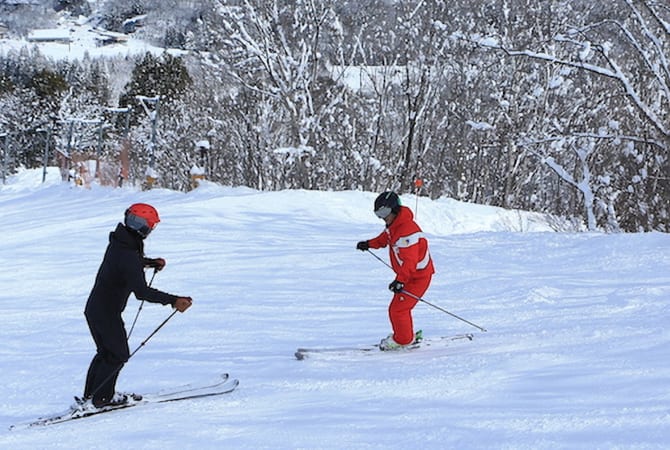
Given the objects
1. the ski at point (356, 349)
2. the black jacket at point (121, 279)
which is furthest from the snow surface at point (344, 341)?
the black jacket at point (121, 279)

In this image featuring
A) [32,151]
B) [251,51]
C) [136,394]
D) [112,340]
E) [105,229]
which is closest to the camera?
[112,340]

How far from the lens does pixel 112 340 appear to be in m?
4.87

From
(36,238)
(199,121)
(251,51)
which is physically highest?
(251,51)

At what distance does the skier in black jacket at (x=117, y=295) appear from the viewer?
15.5ft

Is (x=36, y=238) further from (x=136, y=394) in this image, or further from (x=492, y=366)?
(x=492, y=366)

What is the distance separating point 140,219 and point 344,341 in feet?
8.51

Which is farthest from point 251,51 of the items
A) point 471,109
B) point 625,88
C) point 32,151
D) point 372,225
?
point 32,151

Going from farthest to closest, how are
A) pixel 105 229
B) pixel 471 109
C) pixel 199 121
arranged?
1. pixel 199 121
2. pixel 471 109
3. pixel 105 229

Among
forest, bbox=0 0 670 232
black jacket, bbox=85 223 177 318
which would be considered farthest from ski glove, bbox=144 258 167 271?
forest, bbox=0 0 670 232

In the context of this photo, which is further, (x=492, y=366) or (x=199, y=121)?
(x=199, y=121)

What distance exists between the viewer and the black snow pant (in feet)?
16.0

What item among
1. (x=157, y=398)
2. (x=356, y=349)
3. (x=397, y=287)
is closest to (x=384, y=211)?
(x=397, y=287)

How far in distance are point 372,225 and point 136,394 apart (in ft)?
32.0

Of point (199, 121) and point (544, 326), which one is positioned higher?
point (199, 121)
